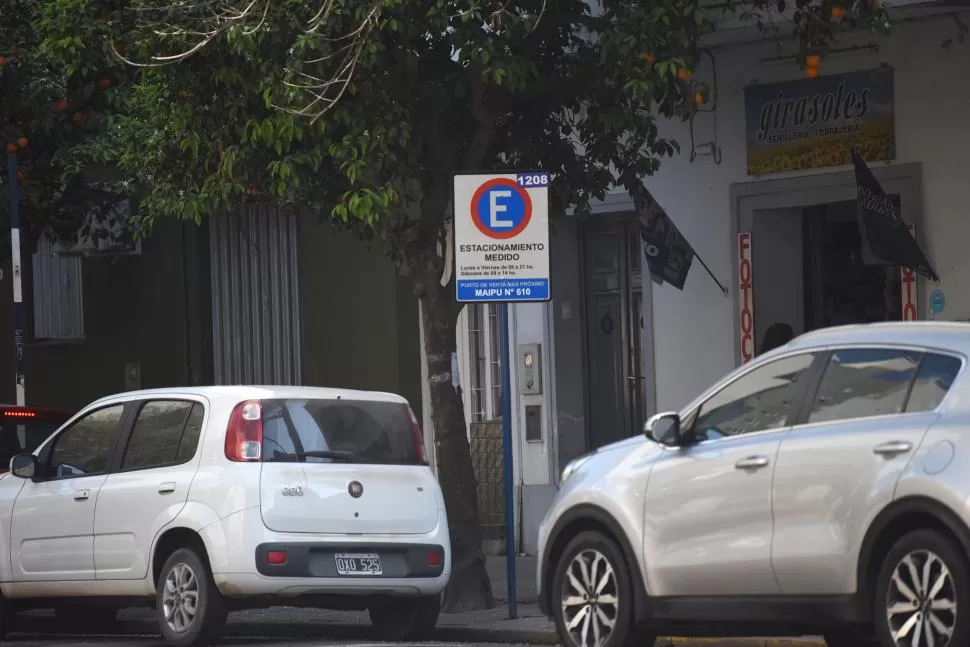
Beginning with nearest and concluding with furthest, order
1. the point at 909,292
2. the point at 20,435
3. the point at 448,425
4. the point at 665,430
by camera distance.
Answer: the point at 665,430 → the point at 448,425 → the point at 20,435 → the point at 909,292

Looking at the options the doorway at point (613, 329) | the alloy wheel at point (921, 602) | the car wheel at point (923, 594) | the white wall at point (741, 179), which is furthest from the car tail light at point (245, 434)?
the doorway at point (613, 329)

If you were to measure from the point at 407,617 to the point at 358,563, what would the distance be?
3.36 feet

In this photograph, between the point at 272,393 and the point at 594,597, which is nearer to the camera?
the point at 594,597

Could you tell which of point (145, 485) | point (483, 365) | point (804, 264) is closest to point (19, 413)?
point (145, 485)

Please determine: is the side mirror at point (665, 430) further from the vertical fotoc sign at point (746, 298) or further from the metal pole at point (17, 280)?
the metal pole at point (17, 280)

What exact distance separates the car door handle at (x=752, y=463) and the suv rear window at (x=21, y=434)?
277 inches

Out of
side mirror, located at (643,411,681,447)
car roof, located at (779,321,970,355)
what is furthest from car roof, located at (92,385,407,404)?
car roof, located at (779,321,970,355)

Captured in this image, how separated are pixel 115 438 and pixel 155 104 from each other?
3.10 metres

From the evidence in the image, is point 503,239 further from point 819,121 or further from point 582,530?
point 819,121

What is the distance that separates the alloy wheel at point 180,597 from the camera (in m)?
11.4

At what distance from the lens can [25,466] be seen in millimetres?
12703

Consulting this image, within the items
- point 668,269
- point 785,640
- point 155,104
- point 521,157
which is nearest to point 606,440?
point 668,269

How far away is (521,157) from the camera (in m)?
14.5

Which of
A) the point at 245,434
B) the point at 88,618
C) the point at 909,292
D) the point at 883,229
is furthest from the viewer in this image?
the point at 909,292
